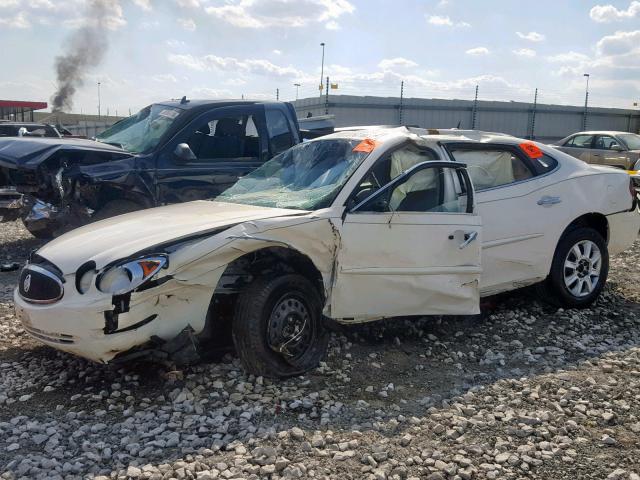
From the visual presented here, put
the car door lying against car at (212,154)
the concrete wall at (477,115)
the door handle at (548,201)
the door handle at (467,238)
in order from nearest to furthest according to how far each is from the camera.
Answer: the door handle at (467,238) → the door handle at (548,201) → the car door lying against car at (212,154) → the concrete wall at (477,115)

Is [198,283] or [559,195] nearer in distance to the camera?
[198,283]

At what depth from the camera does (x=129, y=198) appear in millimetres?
7340

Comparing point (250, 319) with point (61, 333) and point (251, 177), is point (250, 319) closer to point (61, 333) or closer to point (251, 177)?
point (61, 333)

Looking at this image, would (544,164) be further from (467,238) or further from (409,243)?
(409,243)

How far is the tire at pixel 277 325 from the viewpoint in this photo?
164 inches

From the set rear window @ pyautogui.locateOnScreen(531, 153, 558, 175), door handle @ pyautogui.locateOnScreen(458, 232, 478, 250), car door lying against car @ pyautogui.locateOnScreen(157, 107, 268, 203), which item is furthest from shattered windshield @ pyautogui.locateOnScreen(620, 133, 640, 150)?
door handle @ pyautogui.locateOnScreen(458, 232, 478, 250)

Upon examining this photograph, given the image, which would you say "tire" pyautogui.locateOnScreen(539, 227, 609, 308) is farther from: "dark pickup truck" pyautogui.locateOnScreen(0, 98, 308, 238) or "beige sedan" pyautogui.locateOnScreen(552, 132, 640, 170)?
"beige sedan" pyautogui.locateOnScreen(552, 132, 640, 170)

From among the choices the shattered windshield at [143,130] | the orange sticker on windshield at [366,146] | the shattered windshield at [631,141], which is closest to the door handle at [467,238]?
the orange sticker on windshield at [366,146]

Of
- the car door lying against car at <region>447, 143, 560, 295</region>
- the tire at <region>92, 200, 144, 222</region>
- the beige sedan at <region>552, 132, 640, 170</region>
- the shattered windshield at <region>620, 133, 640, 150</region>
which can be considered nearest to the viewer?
the car door lying against car at <region>447, 143, 560, 295</region>

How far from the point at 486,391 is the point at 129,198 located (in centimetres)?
471

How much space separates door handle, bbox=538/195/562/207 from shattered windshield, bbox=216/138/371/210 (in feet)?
6.09

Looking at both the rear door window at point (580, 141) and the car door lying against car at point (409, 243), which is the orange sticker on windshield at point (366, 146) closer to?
the car door lying against car at point (409, 243)

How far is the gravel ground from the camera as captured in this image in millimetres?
3318

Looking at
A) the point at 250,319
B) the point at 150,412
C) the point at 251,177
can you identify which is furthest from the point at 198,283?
the point at 251,177
